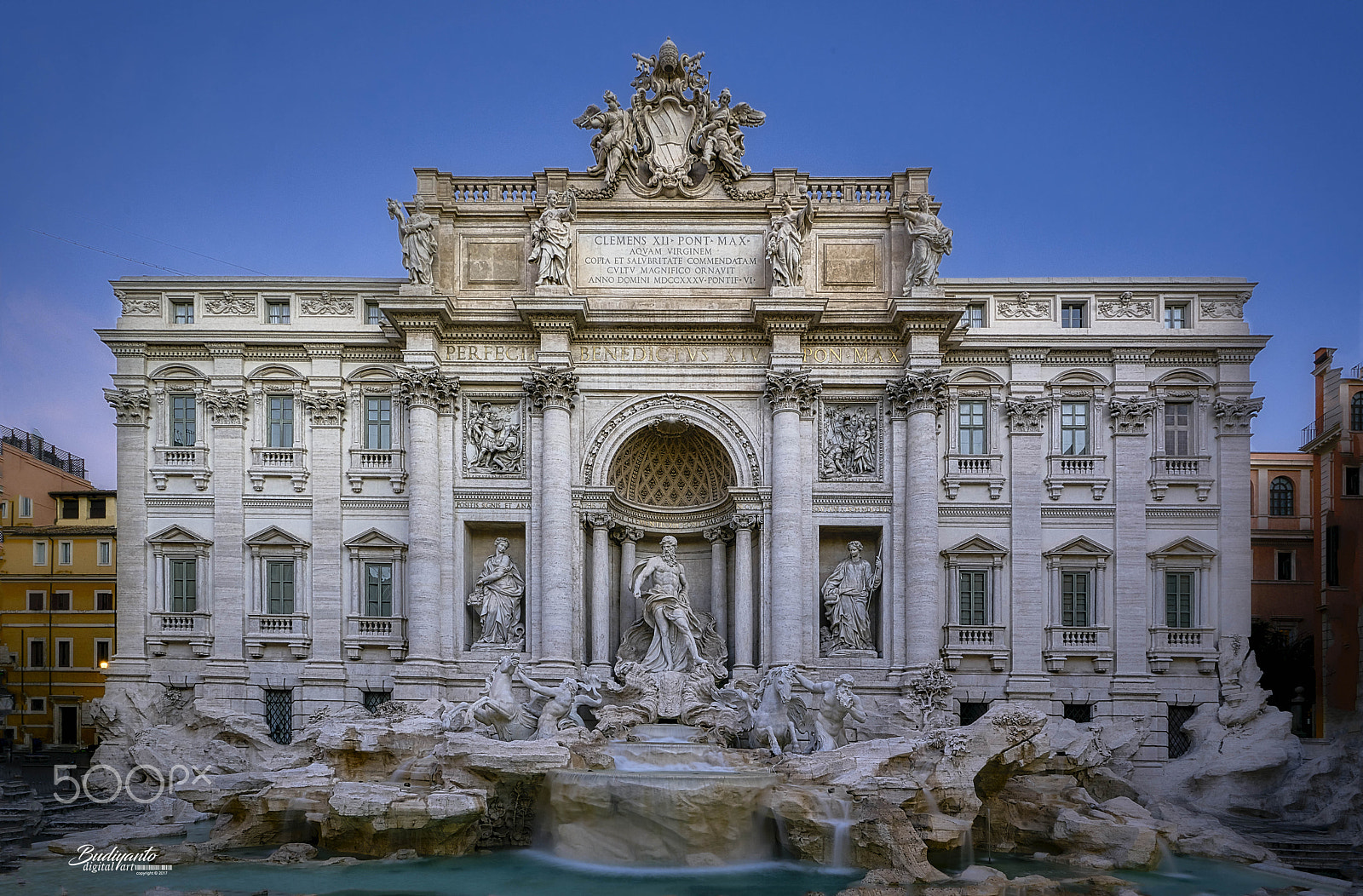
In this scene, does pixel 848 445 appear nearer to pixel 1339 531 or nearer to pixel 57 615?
pixel 1339 531

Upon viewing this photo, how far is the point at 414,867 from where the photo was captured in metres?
17.0

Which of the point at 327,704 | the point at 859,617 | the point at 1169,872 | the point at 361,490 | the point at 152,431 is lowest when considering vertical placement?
the point at 1169,872

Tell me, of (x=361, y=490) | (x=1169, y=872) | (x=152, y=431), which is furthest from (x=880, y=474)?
(x=152, y=431)

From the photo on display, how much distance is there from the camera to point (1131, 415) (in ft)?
83.1

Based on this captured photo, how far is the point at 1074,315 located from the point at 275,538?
72.4 ft

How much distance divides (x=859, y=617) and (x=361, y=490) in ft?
44.1

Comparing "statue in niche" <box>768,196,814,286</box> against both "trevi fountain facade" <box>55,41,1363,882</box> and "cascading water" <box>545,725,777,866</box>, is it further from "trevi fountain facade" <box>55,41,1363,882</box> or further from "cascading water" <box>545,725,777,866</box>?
"cascading water" <box>545,725,777,866</box>

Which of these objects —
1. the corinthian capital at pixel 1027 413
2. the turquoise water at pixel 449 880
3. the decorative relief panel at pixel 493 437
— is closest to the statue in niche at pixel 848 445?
the corinthian capital at pixel 1027 413

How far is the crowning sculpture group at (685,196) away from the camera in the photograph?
23625 millimetres

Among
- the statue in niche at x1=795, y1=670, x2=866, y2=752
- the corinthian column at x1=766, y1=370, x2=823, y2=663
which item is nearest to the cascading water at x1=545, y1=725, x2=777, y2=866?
the statue in niche at x1=795, y1=670, x2=866, y2=752

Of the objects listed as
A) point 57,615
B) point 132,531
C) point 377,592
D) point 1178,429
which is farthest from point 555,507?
point 57,615

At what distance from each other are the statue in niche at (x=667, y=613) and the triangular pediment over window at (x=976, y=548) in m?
7.04

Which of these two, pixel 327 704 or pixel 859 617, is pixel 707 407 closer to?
pixel 859 617

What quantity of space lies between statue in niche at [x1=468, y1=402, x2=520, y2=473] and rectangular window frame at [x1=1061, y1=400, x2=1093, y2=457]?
14.4 metres
